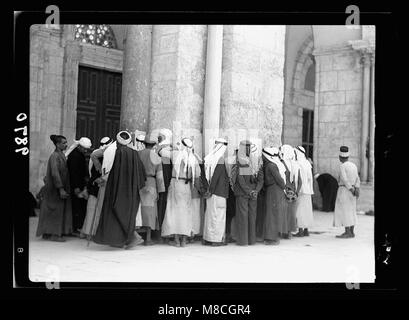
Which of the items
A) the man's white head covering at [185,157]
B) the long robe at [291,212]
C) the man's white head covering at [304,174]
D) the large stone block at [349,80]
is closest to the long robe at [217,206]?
the man's white head covering at [185,157]


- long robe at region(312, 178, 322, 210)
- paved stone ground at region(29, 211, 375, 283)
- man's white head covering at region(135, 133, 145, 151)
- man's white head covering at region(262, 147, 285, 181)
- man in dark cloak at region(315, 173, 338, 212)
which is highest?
man's white head covering at region(135, 133, 145, 151)

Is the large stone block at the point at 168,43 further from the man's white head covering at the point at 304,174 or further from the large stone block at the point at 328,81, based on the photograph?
the large stone block at the point at 328,81

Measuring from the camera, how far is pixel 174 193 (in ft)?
21.4

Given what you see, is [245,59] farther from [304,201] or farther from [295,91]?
[295,91]

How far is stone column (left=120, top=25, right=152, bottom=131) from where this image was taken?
6.99 m

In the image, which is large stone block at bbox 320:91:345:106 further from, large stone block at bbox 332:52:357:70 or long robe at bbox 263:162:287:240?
long robe at bbox 263:162:287:240

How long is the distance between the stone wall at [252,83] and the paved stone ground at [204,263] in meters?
1.51

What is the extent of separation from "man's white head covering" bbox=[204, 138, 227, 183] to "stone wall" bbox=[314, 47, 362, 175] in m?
4.88

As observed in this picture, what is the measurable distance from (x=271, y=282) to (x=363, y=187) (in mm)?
6197

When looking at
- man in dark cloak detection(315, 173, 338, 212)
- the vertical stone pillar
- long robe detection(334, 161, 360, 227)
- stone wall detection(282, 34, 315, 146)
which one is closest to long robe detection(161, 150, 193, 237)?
long robe detection(334, 161, 360, 227)

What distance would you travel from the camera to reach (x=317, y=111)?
11188 millimetres

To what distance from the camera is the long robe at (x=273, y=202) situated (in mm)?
6914

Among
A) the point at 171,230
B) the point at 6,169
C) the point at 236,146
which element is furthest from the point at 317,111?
the point at 6,169
